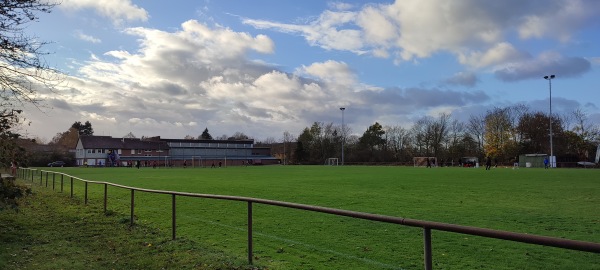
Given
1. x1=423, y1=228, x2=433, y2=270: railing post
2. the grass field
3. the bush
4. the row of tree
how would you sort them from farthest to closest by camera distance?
the row of tree → the bush → the grass field → x1=423, y1=228, x2=433, y2=270: railing post

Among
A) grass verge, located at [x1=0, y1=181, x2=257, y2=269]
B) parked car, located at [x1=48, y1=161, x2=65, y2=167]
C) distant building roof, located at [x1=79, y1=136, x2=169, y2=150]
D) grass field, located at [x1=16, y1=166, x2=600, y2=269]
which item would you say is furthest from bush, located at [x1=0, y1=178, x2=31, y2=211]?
distant building roof, located at [x1=79, y1=136, x2=169, y2=150]

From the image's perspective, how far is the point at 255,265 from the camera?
267 inches

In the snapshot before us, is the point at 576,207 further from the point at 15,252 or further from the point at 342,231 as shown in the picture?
the point at 15,252

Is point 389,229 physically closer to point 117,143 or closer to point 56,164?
point 56,164

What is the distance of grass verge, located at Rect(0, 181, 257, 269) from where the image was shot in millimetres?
7025

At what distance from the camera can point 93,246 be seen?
336 inches

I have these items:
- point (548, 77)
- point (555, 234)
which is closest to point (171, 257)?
point (555, 234)

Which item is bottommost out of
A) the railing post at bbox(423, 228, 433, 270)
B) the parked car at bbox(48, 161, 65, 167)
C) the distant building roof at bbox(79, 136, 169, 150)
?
the parked car at bbox(48, 161, 65, 167)

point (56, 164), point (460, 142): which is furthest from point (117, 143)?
point (460, 142)

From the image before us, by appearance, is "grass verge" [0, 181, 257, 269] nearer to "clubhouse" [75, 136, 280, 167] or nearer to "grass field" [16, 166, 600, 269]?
"grass field" [16, 166, 600, 269]

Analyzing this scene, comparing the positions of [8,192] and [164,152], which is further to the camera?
[164,152]

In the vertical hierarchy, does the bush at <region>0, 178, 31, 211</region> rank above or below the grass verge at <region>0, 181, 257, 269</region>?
above

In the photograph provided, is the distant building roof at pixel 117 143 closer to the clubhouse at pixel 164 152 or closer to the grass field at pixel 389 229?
the clubhouse at pixel 164 152

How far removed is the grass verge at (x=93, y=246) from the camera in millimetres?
7025
